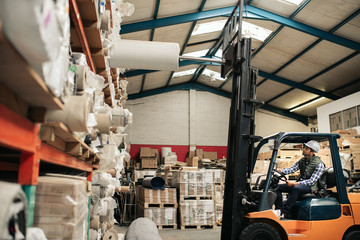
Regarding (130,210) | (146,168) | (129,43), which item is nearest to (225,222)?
(129,43)

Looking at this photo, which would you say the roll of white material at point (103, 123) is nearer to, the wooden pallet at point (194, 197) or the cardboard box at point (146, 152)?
the wooden pallet at point (194, 197)

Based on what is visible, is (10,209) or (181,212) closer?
(10,209)

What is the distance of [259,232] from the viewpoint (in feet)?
14.1

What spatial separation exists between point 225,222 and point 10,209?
3.95m

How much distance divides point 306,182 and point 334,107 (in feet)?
31.6

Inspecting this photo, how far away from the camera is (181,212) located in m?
8.84

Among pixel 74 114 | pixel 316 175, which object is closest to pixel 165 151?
pixel 316 175

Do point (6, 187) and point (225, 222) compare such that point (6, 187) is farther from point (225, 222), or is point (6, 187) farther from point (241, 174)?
point (225, 222)

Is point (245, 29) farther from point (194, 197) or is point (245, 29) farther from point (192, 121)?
point (192, 121)

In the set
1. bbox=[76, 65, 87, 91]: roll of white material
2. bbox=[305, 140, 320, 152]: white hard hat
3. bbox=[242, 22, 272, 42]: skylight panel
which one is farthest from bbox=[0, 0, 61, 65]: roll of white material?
bbox=[242, 22, 272, 42]: skylight panel

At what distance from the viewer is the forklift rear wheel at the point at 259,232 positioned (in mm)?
4254

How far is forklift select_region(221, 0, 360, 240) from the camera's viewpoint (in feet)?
14.5

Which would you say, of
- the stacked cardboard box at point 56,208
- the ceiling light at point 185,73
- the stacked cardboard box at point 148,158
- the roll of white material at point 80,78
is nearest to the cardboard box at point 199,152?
the stacked cardboard box at point 148,158

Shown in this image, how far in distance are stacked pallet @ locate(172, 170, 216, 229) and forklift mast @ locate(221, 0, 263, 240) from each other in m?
4.22
